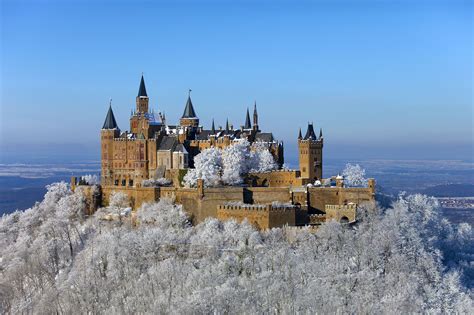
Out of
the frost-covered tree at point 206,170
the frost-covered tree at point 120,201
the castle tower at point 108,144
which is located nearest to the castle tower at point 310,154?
the frost-covered tree at point 206,170

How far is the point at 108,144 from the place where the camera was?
77625 millimetres

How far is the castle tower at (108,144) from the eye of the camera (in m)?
77.3

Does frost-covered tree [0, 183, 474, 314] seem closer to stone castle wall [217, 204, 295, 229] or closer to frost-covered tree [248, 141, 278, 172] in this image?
stone castle wall [217, 204, 295, 229]

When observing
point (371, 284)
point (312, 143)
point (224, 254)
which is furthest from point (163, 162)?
point (371, 284)

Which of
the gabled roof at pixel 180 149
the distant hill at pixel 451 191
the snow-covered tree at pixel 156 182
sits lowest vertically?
the distant hill at pixel 451 191

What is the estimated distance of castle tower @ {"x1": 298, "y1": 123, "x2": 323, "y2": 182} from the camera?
73000mm

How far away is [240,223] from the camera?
64.1m

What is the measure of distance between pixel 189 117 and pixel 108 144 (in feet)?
29.8

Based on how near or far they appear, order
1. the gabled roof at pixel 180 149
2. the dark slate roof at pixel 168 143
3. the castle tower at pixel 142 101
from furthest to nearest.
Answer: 1. the castle tower at pixel 142 101
2. the dark slate roof at pixel 168 143
3. the gabled roof at pixel 180 149

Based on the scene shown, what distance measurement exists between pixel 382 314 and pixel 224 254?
12604 millimetres

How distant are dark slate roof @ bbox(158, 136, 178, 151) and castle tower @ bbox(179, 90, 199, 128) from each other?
5.29 m

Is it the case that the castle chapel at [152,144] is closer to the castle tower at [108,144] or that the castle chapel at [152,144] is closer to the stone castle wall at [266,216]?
the castle tower at [108,144]

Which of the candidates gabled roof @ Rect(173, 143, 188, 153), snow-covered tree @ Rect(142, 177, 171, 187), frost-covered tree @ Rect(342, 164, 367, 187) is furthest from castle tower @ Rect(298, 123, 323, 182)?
snow-covered tree @ Rect(142, 177, 171, 187)

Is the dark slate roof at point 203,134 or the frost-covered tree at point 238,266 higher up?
the dark slate roof at point 203,134
